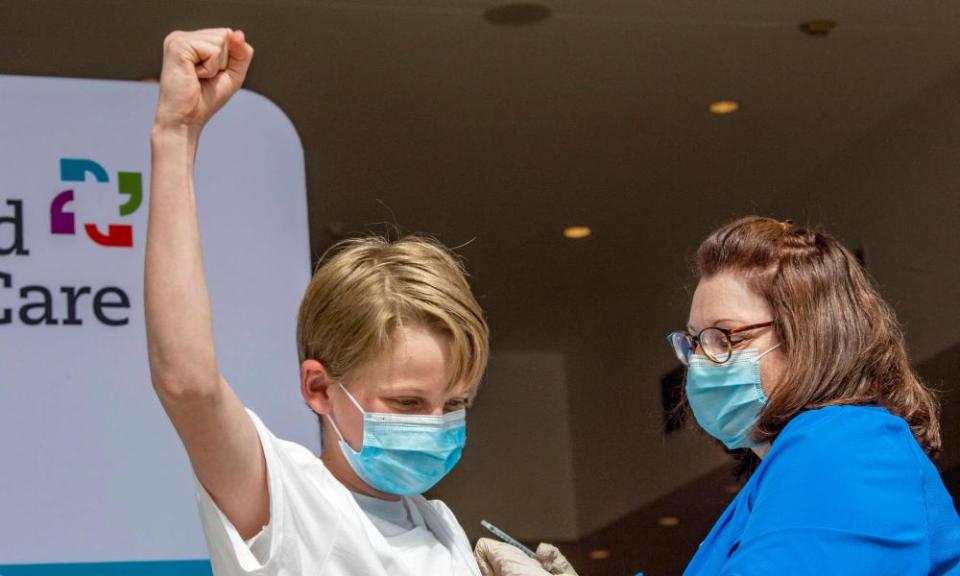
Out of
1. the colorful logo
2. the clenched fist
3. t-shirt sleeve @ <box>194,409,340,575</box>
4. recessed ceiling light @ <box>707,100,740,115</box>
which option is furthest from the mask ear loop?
recessed ceiling light @ <box>707,100,740,115</box>

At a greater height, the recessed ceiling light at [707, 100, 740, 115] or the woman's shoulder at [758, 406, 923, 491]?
the recessed ceiling light at [707, 100, 740, 115]

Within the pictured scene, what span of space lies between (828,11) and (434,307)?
3.59 meters

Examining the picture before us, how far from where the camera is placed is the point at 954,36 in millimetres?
5488

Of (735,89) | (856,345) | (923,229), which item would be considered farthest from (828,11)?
(856,345)

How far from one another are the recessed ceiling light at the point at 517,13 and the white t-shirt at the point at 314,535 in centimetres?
324

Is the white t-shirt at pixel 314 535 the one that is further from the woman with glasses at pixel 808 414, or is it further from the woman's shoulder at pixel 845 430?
the woman's shoulder at pixel 845 430

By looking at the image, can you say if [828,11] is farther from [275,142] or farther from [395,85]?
[275,142]

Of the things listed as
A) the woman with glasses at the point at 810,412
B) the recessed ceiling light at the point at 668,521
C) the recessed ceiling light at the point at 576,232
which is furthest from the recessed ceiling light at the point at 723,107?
the woman with glasses at the point at 810,412

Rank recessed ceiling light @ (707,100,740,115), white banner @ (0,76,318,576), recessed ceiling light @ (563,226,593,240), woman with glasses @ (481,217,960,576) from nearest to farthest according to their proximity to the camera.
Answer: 1. woman with glasses @ (481,217,960,576)
2. white banner @ (0,76,318,576)
3. recessed ceiling light @ (707,100,740,115)
4. recessed ceiling light @ (563,226,593,240)

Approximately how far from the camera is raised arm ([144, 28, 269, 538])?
5.43ft

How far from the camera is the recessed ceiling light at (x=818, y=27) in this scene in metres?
5.35

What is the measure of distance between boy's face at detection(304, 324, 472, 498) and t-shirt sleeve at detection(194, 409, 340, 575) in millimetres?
164

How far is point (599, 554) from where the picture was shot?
9766 mm

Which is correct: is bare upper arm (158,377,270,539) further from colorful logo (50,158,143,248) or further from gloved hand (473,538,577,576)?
colorful logo (50,158,143,248)
